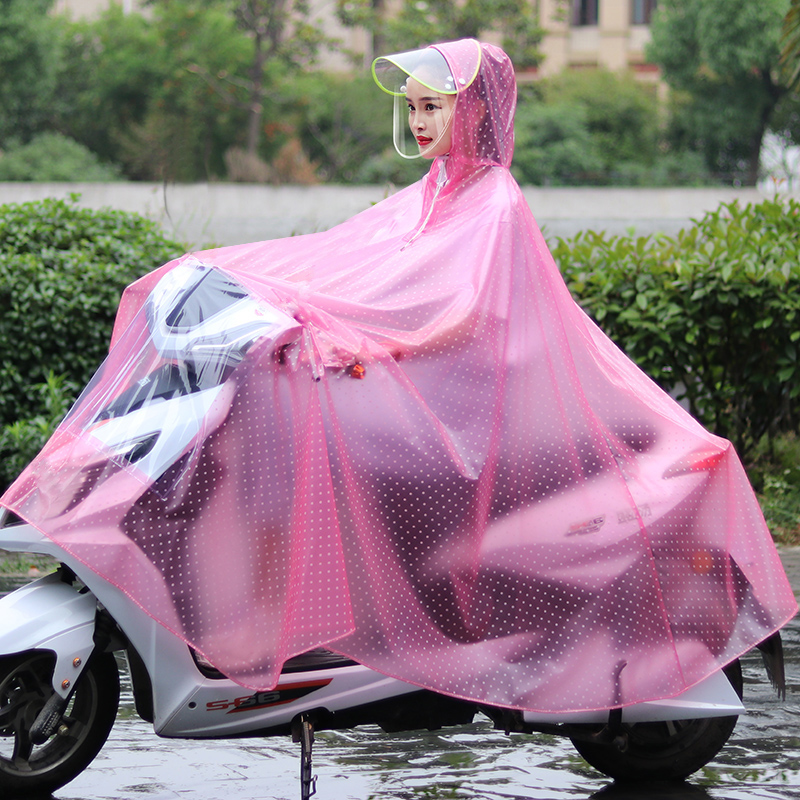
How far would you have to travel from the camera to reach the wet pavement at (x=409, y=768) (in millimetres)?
3469

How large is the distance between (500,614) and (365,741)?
3.33 ft

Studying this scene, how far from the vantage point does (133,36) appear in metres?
43.8

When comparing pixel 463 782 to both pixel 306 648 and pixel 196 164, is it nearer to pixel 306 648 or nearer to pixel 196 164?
pixel 306 648

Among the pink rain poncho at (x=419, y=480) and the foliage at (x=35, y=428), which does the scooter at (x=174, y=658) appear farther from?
the foliage at (x=35, y=428)

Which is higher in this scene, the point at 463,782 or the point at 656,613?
the point at 656,613

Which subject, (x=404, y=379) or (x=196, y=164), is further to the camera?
(x=196, y=164)

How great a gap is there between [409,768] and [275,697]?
69 cm

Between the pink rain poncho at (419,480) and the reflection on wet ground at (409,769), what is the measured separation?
1.66 feet

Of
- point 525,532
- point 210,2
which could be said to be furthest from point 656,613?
point 210,2

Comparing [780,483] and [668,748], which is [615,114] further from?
[668,748]

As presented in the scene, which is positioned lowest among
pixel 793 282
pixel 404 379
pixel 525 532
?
pixel 793 282

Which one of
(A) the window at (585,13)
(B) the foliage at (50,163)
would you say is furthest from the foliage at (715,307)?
(A) the window at (585,13)

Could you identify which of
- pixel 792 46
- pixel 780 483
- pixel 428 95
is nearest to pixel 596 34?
pixel 792 46

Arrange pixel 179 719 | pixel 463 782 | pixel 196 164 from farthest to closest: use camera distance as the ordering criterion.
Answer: pixel 196 164 < pixel 463 782 < pixel 179 719
